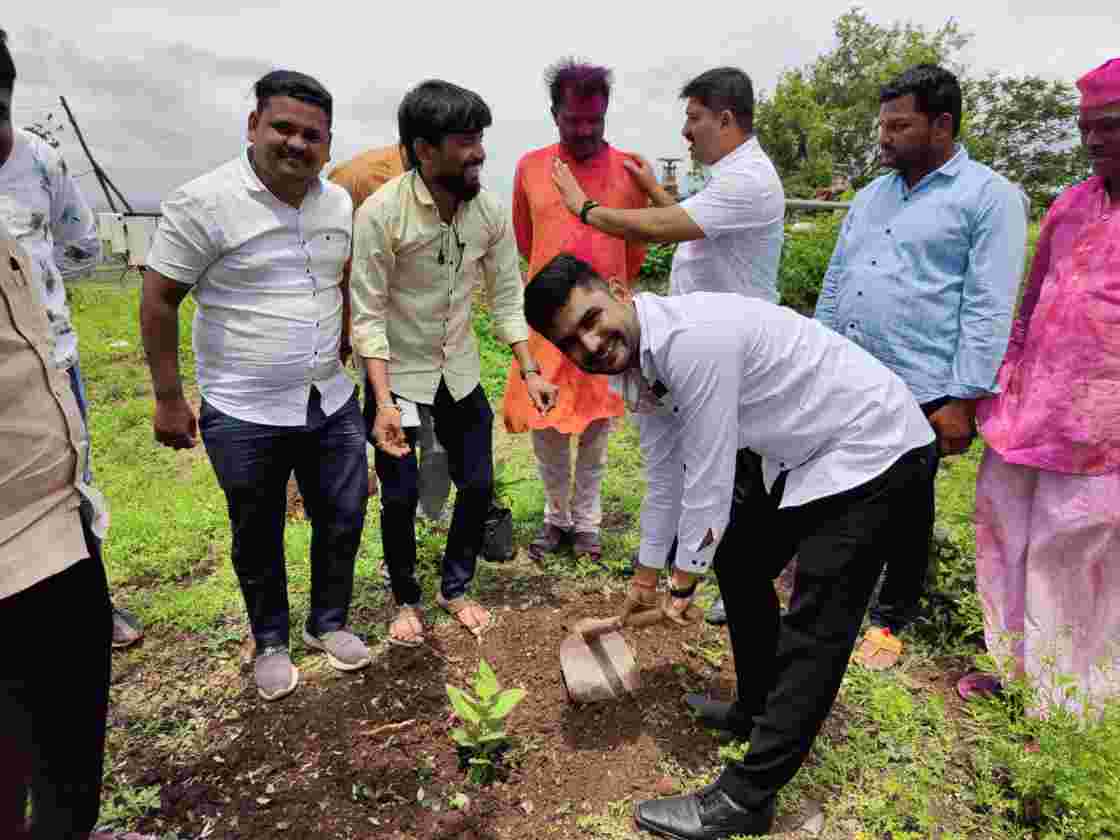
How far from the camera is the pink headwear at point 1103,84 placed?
2080 mm

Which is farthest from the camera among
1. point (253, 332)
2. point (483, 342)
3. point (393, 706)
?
point (483, 342)

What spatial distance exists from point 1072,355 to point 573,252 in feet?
6.44

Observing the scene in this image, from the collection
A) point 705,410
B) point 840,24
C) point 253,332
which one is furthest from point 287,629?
point 840,24

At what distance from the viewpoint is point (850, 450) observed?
6.07 feet

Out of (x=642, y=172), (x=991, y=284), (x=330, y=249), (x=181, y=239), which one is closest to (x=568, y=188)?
(x=642, y=172)

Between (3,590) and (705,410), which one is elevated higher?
(705,410)

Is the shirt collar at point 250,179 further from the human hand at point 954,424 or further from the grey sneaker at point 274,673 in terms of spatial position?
the human hand at point 954,424

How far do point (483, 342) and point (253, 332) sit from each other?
549 centimetres

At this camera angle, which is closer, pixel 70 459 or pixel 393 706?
pixel 70 459

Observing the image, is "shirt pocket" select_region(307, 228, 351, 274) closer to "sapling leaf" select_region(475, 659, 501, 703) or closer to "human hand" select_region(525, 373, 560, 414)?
"human hand" select_region(525, 373, 560, 414)

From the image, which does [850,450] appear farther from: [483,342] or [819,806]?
[483,342]

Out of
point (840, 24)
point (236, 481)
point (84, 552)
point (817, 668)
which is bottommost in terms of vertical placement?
point (817, 668)

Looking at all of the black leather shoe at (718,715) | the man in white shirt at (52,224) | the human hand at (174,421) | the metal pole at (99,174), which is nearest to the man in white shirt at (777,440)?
the black leather shoe at (718,715)

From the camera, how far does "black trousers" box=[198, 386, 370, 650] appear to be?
2381 millimetres
